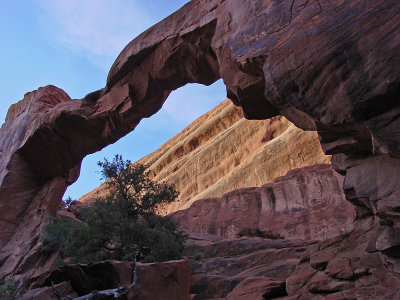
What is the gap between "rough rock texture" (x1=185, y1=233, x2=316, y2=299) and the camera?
979 centimetres

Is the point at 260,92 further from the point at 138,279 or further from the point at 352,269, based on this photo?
the point at 138,279

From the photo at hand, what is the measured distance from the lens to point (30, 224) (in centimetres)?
2189

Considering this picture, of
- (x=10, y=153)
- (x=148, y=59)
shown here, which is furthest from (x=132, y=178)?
(x=10, y=153)

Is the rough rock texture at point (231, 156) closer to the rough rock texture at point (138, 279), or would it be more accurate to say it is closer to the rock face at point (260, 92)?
the rock face at point (260, 92)

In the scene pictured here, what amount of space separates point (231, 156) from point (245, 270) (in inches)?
1187

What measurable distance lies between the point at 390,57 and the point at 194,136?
4742cm

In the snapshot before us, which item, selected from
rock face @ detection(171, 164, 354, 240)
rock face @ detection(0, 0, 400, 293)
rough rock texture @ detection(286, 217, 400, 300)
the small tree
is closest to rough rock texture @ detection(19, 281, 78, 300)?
the small tree

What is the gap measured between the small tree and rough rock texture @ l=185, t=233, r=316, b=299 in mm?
1503

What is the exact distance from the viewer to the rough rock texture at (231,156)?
32.8 meters

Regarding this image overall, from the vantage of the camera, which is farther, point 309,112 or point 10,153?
point 10,153

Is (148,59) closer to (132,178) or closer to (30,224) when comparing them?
(132,178)

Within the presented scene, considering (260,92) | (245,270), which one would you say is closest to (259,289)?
(245,270)

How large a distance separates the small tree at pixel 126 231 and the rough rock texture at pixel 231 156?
1722 cm

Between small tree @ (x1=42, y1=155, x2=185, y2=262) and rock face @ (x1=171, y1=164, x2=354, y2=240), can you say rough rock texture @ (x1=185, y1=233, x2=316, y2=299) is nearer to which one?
small tree @ (x1=42, y1=155, x2=185, y2=262)
